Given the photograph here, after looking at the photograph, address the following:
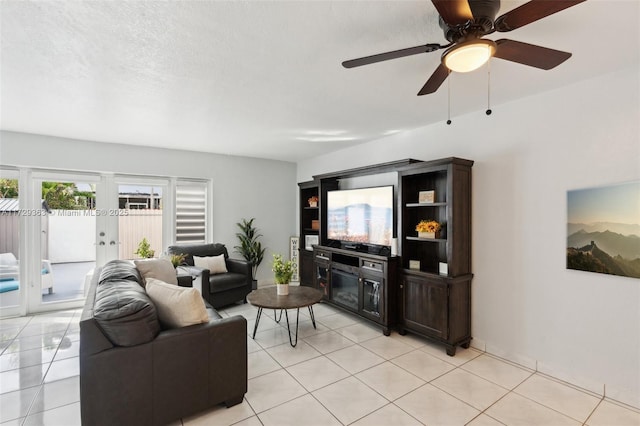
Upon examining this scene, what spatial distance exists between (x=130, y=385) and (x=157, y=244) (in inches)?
141

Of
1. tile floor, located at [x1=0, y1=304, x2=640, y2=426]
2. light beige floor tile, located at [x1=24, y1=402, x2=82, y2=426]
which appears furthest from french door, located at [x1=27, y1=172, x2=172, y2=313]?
light beige floor tile, located at [x1=24, y1=402, x2=82, y2=426]

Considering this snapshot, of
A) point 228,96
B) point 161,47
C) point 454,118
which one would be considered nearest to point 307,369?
point 228,96

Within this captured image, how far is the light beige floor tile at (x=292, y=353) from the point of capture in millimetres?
2945

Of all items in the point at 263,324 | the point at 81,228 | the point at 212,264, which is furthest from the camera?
the point at 212,264

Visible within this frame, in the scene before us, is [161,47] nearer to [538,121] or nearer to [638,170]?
[538,121]

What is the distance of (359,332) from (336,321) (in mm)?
449

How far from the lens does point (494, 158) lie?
308 cm

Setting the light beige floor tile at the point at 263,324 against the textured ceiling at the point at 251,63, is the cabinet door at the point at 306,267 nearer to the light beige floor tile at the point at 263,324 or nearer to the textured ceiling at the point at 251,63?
the light beige floor tile at the point at 263,324

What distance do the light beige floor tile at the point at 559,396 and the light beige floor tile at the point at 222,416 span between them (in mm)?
2116

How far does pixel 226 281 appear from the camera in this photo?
4426 mm

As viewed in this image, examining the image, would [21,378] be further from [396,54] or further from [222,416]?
[396,54]

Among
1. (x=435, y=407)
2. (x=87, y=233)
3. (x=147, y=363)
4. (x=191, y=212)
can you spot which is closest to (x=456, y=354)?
(x=435, y=407)

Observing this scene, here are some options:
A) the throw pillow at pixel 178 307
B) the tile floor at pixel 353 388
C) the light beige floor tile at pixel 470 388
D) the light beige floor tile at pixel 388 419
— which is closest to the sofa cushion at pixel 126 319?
the throw pillow at pixel 178 307

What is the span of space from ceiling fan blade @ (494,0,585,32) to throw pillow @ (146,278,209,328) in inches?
92.5
